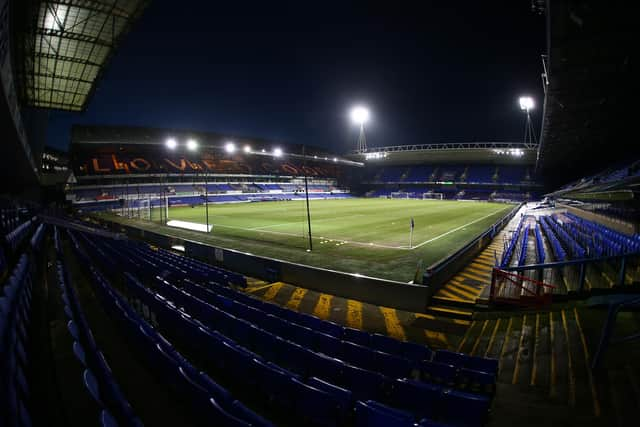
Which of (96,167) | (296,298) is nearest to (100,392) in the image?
(296,298)

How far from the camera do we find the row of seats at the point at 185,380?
294cm

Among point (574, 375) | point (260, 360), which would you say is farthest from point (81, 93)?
point (574, 375)

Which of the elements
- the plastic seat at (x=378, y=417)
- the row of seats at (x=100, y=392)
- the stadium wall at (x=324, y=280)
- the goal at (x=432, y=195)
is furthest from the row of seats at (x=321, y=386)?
the goal at (x=432, y=195)

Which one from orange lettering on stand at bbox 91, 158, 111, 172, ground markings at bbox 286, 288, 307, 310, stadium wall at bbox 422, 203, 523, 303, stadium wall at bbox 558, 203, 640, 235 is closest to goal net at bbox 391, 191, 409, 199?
stadium wall at bbox 558, 203, 640, 235

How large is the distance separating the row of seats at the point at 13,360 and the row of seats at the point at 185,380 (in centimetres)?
129

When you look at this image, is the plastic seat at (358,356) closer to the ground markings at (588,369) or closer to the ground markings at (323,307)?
the ground markings at (588,369)

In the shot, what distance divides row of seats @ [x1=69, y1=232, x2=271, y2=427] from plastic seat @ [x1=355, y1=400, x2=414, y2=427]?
0.96 m

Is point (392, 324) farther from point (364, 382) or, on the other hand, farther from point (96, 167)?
point (96, 167)

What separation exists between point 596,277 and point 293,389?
28.0 feet

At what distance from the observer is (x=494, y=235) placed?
2003 cm

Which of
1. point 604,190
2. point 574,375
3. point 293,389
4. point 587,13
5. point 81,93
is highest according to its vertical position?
point 81,93

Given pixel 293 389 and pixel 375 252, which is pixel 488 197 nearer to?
pixel 375 252

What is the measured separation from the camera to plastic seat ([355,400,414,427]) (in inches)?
114

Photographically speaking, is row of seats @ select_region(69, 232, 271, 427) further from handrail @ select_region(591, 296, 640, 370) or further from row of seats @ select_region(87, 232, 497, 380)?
handrail @ select_region(591, 296, 640, 370)
